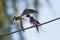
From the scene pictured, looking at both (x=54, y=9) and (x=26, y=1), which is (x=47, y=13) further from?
(x=26, y=1)

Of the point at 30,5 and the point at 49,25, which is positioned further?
the point at 30,5

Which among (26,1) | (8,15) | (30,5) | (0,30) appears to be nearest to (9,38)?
(0,30)

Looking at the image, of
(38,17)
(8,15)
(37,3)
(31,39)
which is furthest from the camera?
(37,3)

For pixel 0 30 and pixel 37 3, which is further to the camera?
pixel 37 3

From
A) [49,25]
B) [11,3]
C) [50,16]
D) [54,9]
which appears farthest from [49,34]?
[11,3]

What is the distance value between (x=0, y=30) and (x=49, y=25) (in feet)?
1.11

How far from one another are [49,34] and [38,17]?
0.17 m

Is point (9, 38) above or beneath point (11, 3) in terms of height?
beneath

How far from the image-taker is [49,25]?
1587 millimetres

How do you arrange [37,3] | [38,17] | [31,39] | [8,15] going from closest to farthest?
[31,39]
[38,17]
[8,15]
[37,3]

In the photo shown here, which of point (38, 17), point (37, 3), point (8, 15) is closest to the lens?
point (38, 17)

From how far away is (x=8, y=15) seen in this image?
1.76 metres

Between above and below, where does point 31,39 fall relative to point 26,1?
below

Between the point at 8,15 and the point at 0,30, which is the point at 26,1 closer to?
the point at 8,15
